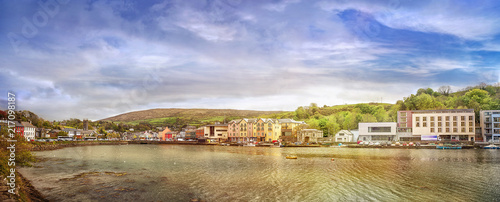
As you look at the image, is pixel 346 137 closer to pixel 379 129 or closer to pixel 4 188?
pixel 379 129

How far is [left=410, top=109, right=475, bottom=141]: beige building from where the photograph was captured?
89438 mm

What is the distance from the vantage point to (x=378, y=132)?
95750mm

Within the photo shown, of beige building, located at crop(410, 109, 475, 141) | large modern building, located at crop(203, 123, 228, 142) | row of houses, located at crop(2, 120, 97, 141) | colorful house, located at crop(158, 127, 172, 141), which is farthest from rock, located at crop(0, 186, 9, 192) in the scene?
colorful house, located at crop(158, 127, 172, 141)

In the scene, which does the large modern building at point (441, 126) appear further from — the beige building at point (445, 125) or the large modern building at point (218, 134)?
the large modern building at point (218, 134)

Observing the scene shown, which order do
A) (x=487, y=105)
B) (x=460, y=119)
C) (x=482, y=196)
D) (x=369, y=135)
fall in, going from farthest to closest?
(x=487, y=105) → (x=369, y=135) → (x=460, y=119) → (x=482, y=196)

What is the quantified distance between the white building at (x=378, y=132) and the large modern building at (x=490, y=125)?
86.0 ft

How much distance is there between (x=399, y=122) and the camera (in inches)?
4013

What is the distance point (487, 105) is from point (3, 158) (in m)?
130

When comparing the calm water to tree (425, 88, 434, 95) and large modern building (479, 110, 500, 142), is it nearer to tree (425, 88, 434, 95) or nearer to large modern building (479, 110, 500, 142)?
large modern building (479, 110, 500, 142)

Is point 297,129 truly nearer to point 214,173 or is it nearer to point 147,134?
point 214,173

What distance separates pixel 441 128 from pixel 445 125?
140 centimetres

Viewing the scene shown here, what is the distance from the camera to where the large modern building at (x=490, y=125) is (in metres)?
88.9

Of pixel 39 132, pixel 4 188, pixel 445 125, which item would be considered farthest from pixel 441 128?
pixel 39 132

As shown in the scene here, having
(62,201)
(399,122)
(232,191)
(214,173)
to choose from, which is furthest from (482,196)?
(399,122)
